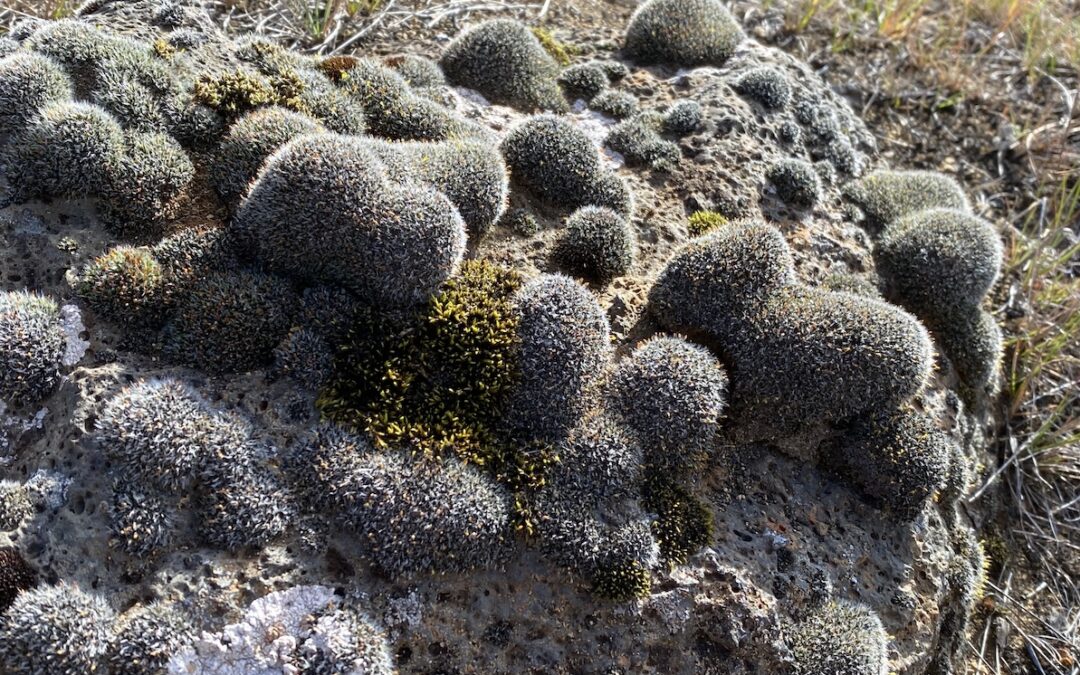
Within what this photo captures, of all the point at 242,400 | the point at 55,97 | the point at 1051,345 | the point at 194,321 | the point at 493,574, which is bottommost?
the point at 1051,345

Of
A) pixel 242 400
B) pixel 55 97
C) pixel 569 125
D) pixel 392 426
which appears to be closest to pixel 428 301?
pixel 392 426

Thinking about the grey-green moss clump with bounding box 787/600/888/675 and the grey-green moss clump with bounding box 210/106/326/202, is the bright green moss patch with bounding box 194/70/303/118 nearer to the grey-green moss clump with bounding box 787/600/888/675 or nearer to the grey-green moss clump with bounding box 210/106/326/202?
the grey-green moss clump with bounding box 210/106/326/202

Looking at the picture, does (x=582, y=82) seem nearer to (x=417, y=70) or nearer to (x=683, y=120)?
(x=683, y=120)

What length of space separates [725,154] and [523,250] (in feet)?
8.11

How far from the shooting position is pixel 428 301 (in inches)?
205

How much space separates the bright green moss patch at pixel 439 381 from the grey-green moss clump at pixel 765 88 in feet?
13.7

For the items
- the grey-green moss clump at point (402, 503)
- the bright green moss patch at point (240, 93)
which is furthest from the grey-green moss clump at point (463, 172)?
the grey-green moss clump at point (402, 503)

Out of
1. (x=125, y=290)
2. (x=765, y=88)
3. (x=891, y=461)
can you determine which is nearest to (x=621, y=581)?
(x=891, y=461)

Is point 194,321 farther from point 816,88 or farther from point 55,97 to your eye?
point 816,88

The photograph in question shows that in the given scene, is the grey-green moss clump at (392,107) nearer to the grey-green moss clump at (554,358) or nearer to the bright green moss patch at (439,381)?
the bright green moss patch at (439,381)

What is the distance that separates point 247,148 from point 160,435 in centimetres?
217

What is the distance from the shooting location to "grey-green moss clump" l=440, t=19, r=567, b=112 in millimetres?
7652

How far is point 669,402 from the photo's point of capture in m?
5.25

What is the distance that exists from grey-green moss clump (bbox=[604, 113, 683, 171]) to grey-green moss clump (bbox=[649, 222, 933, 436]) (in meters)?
1.54
